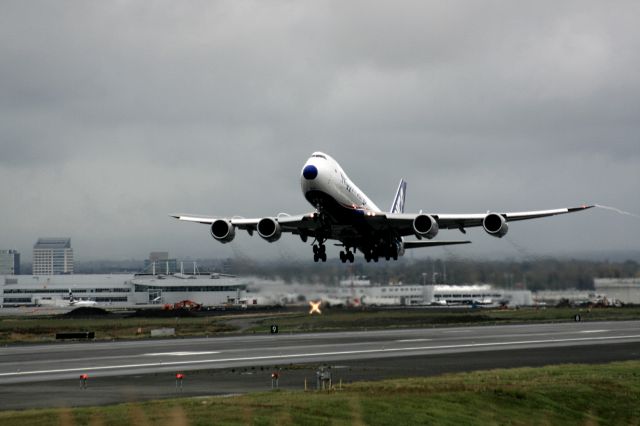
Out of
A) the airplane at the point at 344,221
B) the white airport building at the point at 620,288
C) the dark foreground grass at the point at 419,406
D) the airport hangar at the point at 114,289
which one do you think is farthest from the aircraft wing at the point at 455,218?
the airport hangar at the point at 114,289

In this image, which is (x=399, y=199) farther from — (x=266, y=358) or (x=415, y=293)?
(x=266, y=358)

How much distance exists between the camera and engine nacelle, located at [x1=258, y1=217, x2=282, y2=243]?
213 ft

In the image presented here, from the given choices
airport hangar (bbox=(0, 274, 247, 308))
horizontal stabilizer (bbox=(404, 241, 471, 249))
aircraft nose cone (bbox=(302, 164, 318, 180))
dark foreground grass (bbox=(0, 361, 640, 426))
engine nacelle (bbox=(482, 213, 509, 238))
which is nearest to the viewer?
dark foreground grass (bbox=(0, 361, 640, 426))

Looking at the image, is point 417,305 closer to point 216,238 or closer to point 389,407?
point 216,238

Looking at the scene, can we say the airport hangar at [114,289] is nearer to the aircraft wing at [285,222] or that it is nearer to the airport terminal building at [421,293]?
the airport terminal building at [421,293]

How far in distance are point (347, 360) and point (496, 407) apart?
1654cm

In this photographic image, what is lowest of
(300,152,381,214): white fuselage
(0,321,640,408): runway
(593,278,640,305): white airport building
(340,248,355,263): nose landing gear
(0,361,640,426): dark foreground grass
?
(0,361,640,426): dark foreground grass

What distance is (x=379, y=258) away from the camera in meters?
74.7

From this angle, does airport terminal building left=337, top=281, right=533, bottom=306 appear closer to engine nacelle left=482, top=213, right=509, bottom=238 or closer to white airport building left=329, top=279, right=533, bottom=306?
white airport building left=329, top=279, right=533, bottom=306

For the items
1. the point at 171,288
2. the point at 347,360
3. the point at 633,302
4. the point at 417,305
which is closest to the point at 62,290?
the point at 171,288

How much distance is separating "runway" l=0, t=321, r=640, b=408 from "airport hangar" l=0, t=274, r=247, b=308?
75.9 meters

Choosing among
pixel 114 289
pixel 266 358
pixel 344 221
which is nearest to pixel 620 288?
pixel 344 221

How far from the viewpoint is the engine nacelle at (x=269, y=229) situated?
6481 cm

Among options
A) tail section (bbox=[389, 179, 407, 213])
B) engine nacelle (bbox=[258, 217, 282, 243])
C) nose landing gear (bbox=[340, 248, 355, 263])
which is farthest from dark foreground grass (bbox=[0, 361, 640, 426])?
tail section (bbox=[389, 179, 407, 213])
